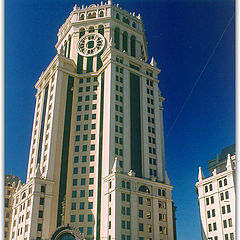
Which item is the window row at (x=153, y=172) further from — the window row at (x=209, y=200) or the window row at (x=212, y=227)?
the window row at (x=212, y=227)

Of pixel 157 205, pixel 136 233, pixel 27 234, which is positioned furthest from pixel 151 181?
pixel 27 234

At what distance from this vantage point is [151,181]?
268 feet

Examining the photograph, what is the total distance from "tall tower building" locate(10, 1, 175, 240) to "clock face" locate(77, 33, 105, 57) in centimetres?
33

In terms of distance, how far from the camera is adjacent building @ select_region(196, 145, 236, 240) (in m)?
71.1

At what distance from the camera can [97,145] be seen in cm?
8812

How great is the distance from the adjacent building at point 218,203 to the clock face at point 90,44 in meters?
52.2

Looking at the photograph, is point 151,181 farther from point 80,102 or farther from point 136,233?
point 80,102

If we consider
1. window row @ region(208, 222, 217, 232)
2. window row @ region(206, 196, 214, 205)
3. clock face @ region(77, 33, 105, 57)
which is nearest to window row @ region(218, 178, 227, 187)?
window row @ region(206, 196, 214, 205)

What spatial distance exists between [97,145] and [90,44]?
123 feet

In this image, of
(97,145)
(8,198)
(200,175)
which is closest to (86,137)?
(97,145)

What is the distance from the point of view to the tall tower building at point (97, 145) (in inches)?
2992

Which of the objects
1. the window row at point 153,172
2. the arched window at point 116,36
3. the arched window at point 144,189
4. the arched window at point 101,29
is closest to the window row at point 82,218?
the arched window at point 144,189

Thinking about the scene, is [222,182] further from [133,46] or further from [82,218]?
[133,46]

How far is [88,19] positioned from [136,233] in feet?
238
